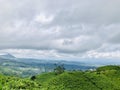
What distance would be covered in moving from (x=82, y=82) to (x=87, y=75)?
2092cm

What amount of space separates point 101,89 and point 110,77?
32015 millimetres

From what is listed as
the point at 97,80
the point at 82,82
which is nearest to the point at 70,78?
the point at 82,82

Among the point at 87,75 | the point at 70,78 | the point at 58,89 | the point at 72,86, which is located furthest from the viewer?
the point at 87,75

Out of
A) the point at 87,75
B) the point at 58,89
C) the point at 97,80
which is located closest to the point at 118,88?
the point at 97,80

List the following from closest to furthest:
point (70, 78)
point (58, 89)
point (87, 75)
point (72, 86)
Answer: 1. point (58, 89)
2. point (72, 86)
3. point (70, 78)
4. point (87, 75)

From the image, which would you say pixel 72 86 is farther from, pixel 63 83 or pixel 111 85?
pixel 111 85

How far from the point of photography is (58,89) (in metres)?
144

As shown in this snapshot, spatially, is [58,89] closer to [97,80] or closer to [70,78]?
[70,78]

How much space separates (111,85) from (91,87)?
1609 cm

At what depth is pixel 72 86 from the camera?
154 meters

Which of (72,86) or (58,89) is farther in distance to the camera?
(72,86)

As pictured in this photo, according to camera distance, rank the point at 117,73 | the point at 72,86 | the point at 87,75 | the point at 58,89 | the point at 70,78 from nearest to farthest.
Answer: the point at 58,89
the point at 72,86
the point at 70,78
the point at 87,75
the point at 117,73

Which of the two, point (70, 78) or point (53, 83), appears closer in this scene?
point (53, 83)

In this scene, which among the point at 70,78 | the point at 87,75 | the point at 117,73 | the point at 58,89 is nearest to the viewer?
the point at 58,89
